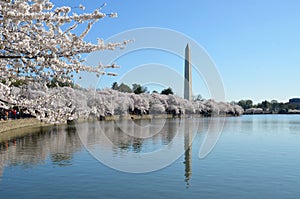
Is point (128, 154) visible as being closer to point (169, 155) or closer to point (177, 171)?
point (169, 155)

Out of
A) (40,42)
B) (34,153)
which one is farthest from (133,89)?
(40,42)

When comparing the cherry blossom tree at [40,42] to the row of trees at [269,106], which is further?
the row of trees at [269,106]

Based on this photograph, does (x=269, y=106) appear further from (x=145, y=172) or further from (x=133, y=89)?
(x=145, y=172)

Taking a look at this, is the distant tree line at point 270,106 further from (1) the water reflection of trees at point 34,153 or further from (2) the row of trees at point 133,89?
(1) the water reflection of trees at point 34,153

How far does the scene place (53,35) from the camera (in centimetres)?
593

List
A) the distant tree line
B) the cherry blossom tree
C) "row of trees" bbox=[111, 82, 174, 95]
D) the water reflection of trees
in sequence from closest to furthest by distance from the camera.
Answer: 1. the cherry blossom tree
2. the water reflection of trees
3. "row of trees" bbox=[111, 82, 174, 95]
4. the distant tree line

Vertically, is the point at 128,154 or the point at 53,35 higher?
the point at 53,35

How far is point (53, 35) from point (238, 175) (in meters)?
10.2

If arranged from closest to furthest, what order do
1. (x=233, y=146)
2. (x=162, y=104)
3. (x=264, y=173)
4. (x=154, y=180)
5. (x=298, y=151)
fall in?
(x=154, y=180), (x=264, y=173), (x=298, y=151), (x=233, y=146), (x=162, y=104)

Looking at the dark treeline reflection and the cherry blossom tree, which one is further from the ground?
the cherry blossom tree

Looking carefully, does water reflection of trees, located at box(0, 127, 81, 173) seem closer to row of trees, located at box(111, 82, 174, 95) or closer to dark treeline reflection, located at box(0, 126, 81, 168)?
dark treeline reflection, located at box(0, 126, 81, 168)

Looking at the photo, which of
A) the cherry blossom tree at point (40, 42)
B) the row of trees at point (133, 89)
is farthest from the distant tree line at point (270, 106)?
the cherry blossom tree at point (40, 42)

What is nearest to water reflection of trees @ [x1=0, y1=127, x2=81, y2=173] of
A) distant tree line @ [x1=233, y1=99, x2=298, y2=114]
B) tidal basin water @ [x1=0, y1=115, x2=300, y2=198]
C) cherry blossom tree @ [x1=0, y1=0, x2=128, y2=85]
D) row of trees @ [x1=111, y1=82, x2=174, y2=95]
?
tidal basin water @ [x1=0, y1=115, x2=300, y2=198]

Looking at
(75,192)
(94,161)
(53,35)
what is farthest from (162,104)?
(53,35)
